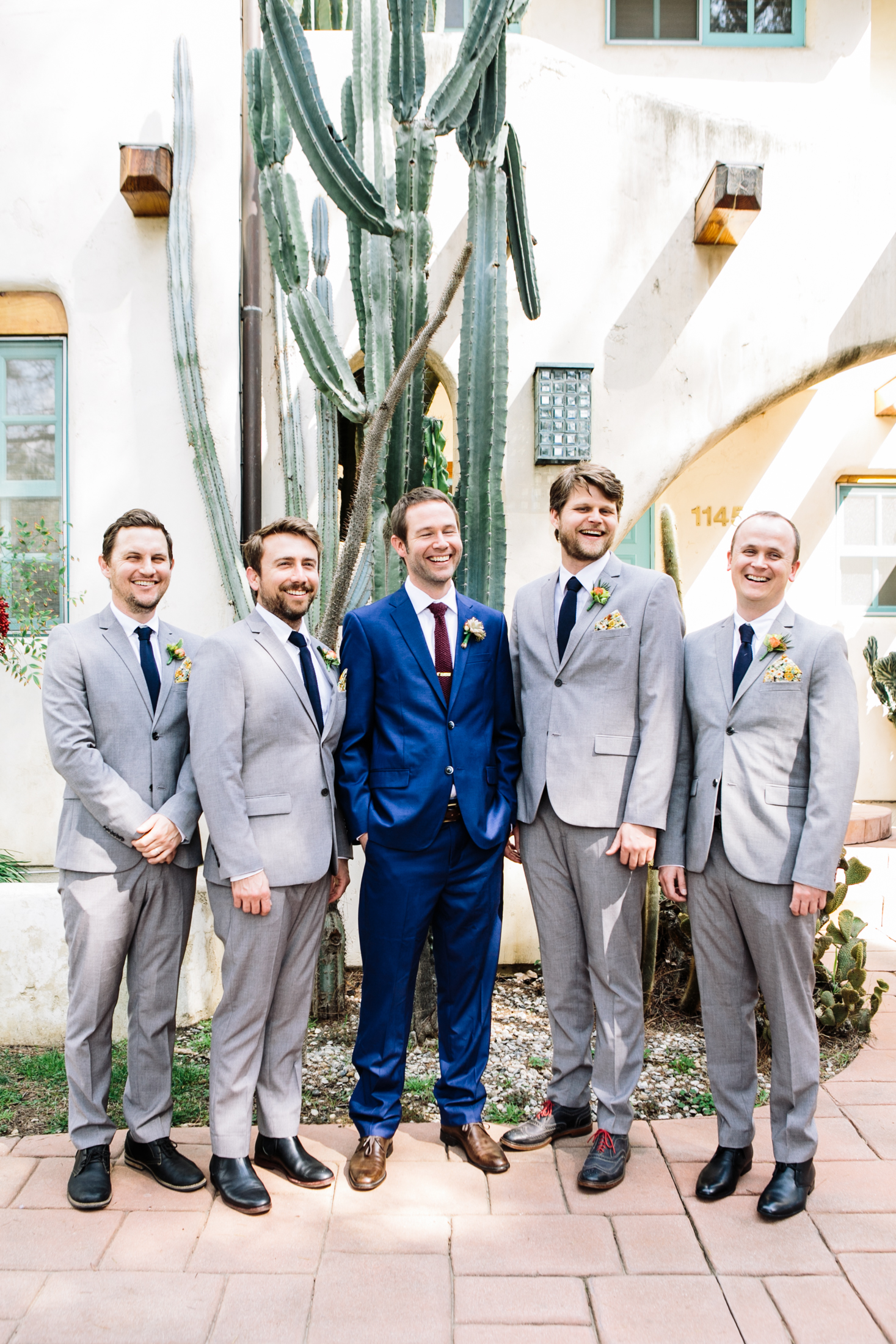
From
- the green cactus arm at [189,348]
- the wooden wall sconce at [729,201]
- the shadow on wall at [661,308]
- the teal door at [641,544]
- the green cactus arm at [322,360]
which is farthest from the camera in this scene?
the teal door at [641,544]

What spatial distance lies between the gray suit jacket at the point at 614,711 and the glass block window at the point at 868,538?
20.7 ft

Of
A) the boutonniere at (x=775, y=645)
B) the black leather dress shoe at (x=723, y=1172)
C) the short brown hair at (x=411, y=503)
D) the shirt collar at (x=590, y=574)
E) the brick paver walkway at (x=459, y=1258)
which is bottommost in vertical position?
the brick paver walkway at (x=459, y=1258)

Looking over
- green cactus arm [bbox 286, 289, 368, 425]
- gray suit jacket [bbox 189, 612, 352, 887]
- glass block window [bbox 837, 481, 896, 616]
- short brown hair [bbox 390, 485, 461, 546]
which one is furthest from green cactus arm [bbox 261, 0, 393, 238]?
glass block window [bbox 837, 481, 896, 616]

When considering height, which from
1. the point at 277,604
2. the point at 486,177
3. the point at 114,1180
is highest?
the point at 486,177

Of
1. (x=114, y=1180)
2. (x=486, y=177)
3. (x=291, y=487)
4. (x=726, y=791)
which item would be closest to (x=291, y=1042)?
(x=114, y=1180)

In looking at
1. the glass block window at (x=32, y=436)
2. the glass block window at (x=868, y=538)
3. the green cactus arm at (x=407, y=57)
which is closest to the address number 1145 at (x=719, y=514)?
the glass block window at (x=868, y=538)

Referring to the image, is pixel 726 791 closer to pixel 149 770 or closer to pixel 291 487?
pixel 149 770

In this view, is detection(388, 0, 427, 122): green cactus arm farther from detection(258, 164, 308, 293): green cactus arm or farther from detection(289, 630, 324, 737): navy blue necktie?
detection(289, 630, 324, 737): navy blue necktie

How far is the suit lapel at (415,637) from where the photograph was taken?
3.05 metres

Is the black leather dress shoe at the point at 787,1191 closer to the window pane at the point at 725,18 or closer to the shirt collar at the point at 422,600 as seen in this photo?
the shirt collar at the point at 422,600

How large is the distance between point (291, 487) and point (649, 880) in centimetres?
239

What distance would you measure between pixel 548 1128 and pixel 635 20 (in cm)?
854

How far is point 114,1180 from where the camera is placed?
298 cm

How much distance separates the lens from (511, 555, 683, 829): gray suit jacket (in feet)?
9.71
